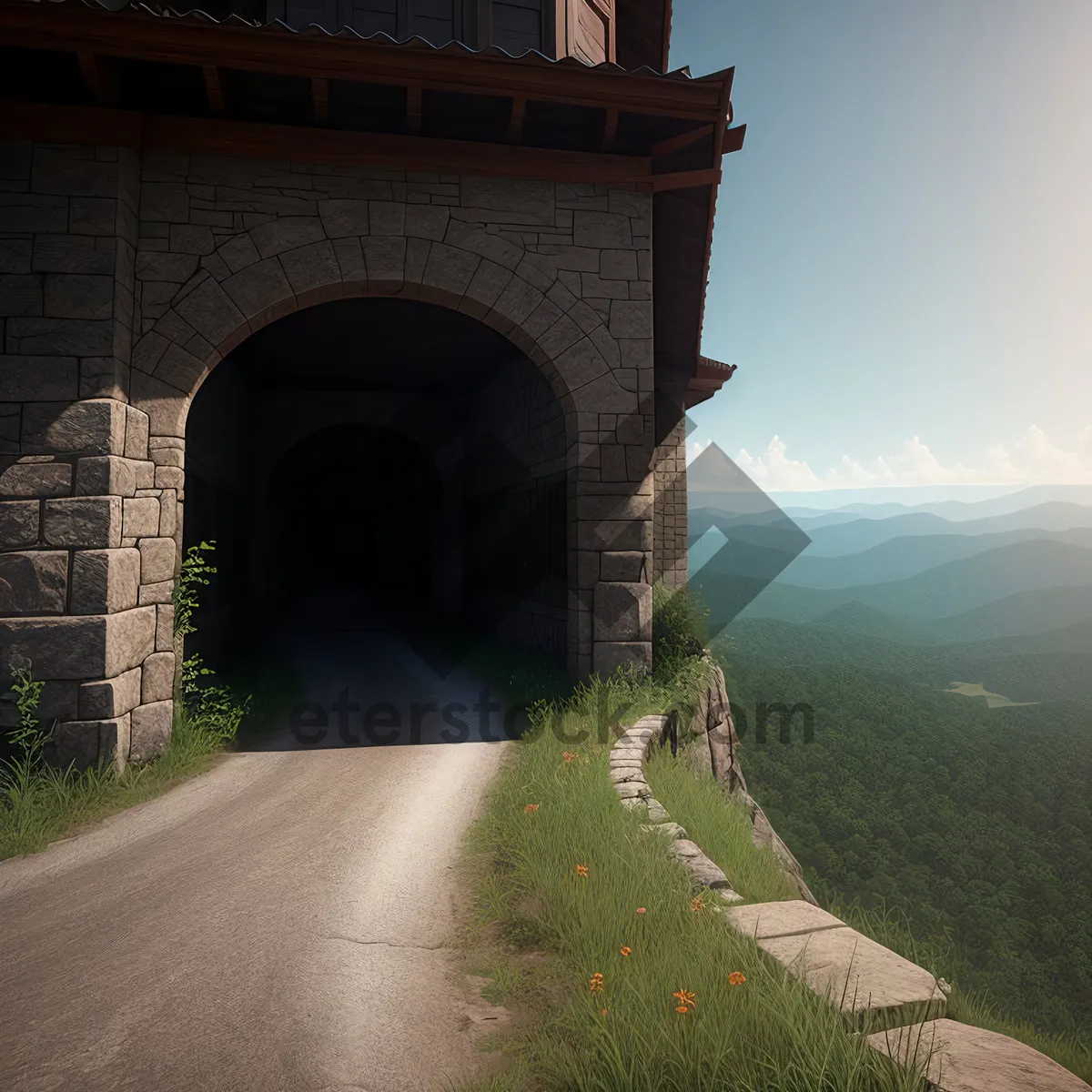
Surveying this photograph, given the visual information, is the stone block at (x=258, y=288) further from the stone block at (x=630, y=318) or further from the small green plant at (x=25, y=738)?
the small green plant at (x=25, y=738)

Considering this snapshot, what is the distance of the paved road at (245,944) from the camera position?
2.05 m

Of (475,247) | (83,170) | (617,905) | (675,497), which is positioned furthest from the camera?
(675,497)

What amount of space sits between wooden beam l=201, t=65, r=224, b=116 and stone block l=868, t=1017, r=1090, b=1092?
6.07 metres

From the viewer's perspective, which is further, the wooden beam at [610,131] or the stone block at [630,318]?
the stone block at [630,318]

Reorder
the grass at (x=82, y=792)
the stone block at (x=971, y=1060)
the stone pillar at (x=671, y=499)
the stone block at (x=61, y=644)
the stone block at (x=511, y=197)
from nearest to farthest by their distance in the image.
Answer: the stone block at (x=971, y=1060) < the grass at (x=82, y=792) < the stone block at (x=61, y=644) < the stone block at (x=511, y=197) < the stone pillar at (x=671, y=499)

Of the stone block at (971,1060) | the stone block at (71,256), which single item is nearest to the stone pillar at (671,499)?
the stone block at (71,256)

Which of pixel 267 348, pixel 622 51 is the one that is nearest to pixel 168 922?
pixel 267 348

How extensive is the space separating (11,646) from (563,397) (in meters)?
4.16

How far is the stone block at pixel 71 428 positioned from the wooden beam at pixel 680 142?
4.57 metres

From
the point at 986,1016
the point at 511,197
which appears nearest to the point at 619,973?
the point at 986,1016

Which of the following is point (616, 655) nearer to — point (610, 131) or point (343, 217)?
point (343, 217)

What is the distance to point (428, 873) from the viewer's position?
10.8 ft

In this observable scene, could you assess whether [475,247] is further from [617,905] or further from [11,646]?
[617,905]

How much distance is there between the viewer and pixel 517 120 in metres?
5.30
